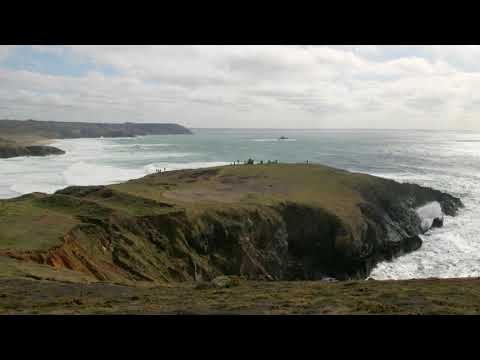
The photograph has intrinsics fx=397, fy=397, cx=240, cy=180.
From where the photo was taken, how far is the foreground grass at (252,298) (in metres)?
9.94

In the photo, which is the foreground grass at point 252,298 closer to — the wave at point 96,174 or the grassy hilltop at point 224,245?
the grassy hilltop at point 224,245

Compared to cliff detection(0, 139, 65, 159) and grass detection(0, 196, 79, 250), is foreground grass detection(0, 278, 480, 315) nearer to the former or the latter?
grass detection(0, 196, 79, 250)

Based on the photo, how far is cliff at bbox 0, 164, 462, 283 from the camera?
22.1 metres

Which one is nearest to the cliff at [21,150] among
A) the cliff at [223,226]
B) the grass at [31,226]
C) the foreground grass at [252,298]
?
the cliff at [223,226]

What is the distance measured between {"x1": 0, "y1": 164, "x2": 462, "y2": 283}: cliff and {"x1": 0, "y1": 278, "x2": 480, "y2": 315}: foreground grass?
628 cm

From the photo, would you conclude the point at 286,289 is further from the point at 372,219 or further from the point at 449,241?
the point at 449,241

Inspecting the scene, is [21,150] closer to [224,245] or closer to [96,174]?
[96,174]

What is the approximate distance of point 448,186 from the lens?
7856cm

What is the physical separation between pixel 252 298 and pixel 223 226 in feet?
69.8

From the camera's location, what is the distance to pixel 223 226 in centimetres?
3322

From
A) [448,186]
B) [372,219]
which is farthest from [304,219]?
[448,186]

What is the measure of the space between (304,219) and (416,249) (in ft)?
49.1

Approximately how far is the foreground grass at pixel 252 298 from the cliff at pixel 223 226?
6.28 meters

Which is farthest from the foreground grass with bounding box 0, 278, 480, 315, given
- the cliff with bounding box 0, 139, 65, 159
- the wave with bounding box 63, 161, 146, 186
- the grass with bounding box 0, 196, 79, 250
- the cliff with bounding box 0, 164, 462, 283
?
the cliff with bounding box 0, 139, 65, 159
